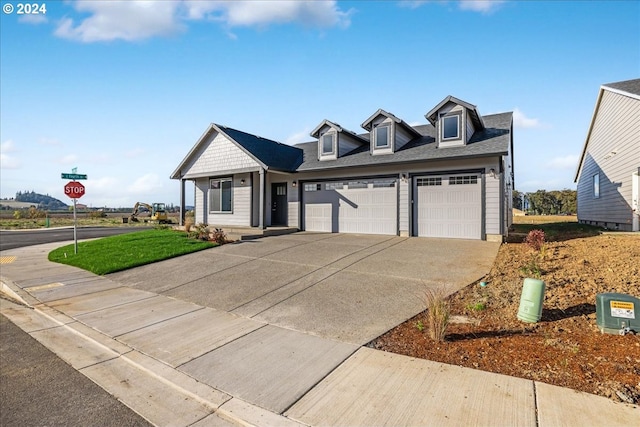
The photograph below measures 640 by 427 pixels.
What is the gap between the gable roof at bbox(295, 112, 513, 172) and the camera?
1204cm

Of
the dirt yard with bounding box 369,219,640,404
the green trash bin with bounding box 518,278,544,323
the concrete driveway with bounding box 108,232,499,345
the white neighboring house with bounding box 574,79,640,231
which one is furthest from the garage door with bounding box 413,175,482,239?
the green trash bin with bounding box 518,278,544,323

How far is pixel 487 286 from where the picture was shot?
6504 millimetres

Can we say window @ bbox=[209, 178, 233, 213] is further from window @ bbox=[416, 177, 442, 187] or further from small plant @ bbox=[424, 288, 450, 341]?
small plant @ bbox=[424, 288, 450, 341]

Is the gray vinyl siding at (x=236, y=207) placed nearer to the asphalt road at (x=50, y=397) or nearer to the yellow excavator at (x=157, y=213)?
the asphalt road at (x=50, y=397)

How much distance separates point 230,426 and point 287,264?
20.9 ft

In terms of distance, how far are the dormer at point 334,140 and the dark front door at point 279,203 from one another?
295cm

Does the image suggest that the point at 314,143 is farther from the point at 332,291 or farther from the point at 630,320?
the point at 630,320

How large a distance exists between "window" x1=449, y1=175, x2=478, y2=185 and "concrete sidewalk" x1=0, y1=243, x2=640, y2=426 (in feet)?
33.1

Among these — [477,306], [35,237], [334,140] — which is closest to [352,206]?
[334,140]

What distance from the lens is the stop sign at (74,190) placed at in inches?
483

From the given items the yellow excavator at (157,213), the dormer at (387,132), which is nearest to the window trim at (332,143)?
the dormer at (387,132)

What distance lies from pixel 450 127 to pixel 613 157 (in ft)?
30.9

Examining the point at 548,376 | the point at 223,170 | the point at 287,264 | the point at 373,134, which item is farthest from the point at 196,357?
the point at 223,170

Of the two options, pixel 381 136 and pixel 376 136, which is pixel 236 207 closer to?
pixel 376 136
